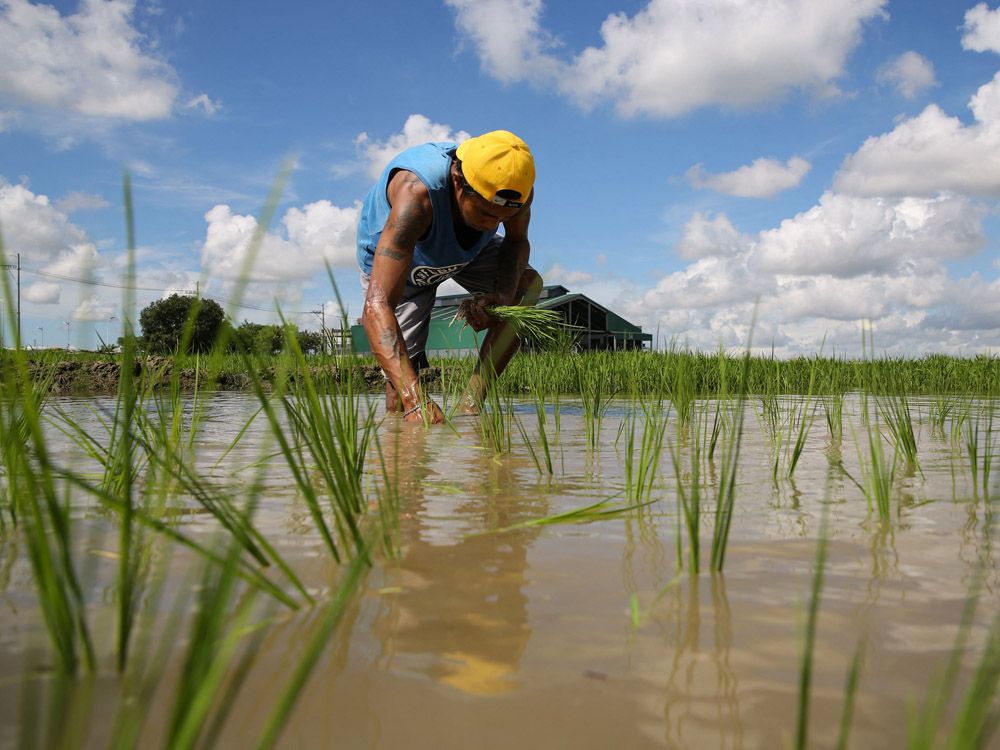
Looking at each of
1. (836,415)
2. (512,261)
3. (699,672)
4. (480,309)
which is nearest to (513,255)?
(512,261)

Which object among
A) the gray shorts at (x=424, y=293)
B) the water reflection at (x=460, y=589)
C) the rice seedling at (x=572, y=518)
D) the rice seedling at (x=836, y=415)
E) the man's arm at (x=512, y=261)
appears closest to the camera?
the water reflection at (x=460, y=589)

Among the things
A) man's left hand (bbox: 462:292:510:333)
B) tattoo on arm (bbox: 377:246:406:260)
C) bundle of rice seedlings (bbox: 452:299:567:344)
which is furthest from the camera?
man's left hand (bbox: 462:292:510:333)

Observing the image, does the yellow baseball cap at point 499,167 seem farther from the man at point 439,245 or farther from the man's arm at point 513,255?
the man's arm at point 513,255

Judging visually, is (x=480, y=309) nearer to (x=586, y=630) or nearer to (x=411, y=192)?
(x=411, y=192)

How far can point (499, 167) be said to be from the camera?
11.5 ft

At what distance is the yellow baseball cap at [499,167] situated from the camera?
3516 millimetres

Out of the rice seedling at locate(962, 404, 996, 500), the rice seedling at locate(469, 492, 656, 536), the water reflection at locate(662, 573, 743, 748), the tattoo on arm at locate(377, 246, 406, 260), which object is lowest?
the water reflection at locate(662, 573, 743, 748)

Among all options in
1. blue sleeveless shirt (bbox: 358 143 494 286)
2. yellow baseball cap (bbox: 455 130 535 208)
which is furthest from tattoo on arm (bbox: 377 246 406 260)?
yellow baseball cap (bbox: 455 130 535 208)

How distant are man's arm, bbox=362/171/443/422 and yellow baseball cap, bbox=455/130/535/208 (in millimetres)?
311

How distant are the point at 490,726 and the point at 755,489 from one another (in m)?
1.35

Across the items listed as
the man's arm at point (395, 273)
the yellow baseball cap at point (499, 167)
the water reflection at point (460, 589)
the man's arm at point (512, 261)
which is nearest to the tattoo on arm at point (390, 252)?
the man's arm at point (395, 273)

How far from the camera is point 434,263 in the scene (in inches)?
171

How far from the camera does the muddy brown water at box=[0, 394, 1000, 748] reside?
691mm

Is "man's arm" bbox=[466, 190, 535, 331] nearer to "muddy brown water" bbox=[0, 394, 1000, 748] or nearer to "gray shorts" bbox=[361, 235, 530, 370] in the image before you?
"gray shorts" bbox=[361, 235, 530, 370]
